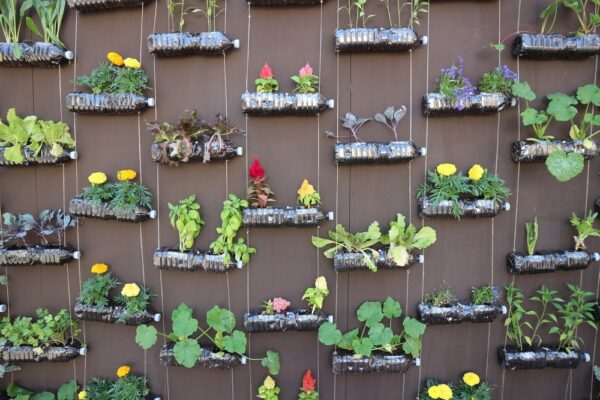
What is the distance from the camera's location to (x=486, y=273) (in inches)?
112

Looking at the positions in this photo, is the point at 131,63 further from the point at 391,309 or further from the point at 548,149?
the point at 548,149

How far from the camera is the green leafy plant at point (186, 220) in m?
2.70

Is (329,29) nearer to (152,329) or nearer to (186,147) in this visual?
(186,147)

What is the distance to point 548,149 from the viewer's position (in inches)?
103

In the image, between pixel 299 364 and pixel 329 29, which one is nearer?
pixel 329 29

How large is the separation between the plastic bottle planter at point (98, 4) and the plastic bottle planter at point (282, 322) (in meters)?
2.32

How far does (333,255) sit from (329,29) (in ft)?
5.17

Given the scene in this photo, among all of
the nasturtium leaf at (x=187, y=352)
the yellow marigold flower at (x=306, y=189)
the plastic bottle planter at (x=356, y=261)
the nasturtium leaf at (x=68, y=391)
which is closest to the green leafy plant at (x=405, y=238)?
the plastic bottle planter at (x=356, y=261)

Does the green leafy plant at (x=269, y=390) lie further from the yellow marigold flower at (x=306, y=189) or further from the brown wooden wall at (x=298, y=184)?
the yellow marigold flower at (x=306, y=189)

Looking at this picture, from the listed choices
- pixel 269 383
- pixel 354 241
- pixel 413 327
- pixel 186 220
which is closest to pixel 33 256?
pixel 186 220

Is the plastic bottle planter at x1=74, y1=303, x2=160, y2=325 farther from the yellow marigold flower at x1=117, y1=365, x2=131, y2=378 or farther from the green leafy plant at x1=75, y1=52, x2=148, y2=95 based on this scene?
the green leafy plant at x1=75, y1=52, x2=148, y2=95

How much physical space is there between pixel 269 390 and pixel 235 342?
19.6 inches

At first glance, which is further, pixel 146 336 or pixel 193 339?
pixel 193 339

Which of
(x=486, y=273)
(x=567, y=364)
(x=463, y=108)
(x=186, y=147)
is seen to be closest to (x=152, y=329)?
(x=186, y=147)
